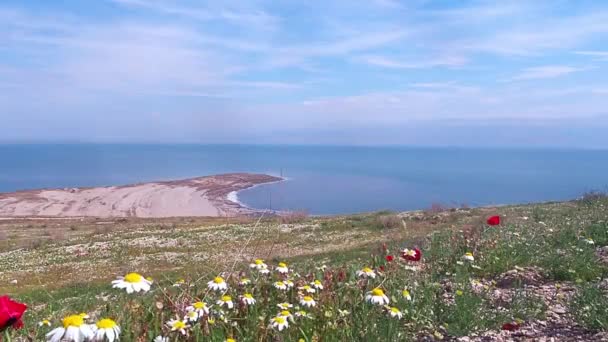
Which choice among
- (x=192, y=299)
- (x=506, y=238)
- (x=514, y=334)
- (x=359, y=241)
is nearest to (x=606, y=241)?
(x=506, y=238)

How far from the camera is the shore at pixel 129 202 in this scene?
220 ft

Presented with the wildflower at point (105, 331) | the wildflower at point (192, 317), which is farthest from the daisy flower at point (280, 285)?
the wildflower at point (105, 331)

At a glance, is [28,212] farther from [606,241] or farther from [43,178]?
[43,178]

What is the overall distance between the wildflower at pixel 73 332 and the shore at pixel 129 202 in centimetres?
6362

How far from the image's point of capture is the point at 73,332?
234cm

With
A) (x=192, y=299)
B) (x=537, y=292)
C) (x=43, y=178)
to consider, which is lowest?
(x=43, y=178)

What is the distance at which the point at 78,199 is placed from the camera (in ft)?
255

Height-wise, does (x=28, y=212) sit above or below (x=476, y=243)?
below

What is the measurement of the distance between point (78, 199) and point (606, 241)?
79.1 meters

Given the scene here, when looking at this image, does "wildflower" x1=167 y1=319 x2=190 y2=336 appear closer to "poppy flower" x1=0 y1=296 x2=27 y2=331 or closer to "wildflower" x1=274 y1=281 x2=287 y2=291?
"poppy flower" x1=0 y1=296 x2=27 y2=331

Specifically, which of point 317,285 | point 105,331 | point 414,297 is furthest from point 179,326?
point 414,297

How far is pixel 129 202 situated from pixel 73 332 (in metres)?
77.6

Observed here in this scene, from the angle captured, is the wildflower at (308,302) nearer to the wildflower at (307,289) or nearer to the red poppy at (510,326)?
the wildflower at (307,289)

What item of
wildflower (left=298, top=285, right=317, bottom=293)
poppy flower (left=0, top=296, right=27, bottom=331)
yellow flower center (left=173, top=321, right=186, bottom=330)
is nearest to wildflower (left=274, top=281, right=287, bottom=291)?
wildflower (left=298, top=285, right=317, bottom=293)
